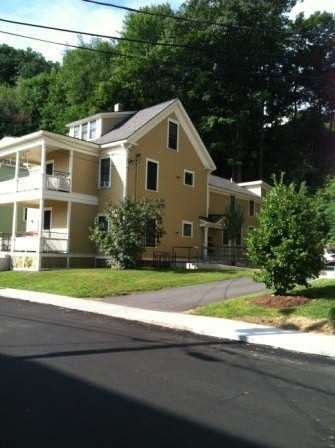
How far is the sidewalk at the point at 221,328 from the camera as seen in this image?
9859 millimetres

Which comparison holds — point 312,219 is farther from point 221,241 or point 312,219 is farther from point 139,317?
point 221,241

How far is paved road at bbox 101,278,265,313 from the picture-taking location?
1516cm

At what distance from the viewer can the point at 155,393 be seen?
6.04 m

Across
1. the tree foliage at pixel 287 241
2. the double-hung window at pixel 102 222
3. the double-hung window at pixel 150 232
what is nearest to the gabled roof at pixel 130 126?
the double-hung window at pixel 102 222

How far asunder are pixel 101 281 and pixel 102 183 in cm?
1059

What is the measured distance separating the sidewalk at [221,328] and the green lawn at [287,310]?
624 mm

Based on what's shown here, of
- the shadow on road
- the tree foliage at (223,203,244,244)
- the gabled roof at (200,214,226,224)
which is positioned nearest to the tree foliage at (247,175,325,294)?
the shadow on road

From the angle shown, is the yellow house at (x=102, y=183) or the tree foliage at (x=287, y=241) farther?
the yellow house at (x=102, y=183)

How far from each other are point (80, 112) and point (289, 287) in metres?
45.9

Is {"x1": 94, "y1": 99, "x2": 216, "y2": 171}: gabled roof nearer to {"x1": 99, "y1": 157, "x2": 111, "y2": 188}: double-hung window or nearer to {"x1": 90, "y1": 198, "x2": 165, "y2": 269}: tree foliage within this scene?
{"x1": 99, "y1": 157, "x2": 111, "y2": 188}: double-hung window

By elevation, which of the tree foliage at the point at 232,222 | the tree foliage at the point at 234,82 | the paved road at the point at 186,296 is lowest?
the paved road at the point at 186,296

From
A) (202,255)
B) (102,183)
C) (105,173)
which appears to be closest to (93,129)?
(105,173)

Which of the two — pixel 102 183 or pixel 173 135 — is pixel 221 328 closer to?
pixel 102 183

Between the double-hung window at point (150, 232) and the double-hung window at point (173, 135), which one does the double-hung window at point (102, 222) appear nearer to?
the double-hung window at point (150, 232)
